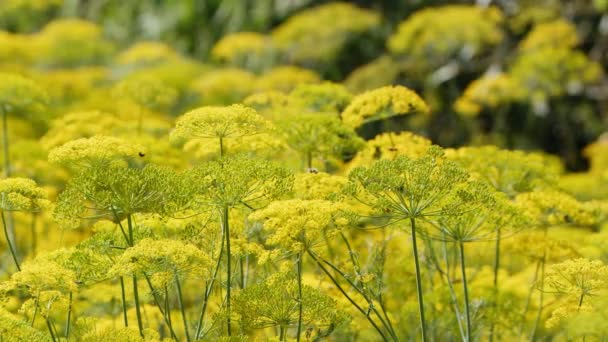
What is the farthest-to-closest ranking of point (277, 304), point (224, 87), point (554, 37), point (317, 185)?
point (554, 37), point (224, 87), point (317, 185), point (277, 304)

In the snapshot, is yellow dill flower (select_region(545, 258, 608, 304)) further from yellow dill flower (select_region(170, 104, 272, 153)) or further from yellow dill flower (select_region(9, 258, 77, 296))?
yellow dill flower (select_region(9, 258, 77, 296))

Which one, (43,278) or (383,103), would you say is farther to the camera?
(383,103)

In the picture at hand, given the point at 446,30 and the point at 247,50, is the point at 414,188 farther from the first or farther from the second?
the point at 247,50

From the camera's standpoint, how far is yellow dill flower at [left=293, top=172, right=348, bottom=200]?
369 centimetres

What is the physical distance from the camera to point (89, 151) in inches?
137

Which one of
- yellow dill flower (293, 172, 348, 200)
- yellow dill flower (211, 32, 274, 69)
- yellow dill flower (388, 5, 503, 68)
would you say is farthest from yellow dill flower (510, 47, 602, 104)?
yellow dill flower (293, 172, 348, 200)

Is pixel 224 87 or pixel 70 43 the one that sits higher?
pixel 70 43

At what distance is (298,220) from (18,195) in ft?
3.99

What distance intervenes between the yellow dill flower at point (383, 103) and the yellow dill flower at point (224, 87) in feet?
16.5

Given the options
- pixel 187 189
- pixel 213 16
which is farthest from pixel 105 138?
pixel 213 16

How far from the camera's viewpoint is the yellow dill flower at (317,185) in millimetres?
3691

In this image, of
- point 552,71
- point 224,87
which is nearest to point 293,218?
point 224,87

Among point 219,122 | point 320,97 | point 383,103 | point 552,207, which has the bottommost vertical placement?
point 552,207

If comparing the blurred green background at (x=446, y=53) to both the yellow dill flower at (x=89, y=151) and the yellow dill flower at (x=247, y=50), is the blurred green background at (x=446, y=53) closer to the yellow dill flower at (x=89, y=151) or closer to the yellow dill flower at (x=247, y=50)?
the yellow dill flower at (x=247, y=50)
